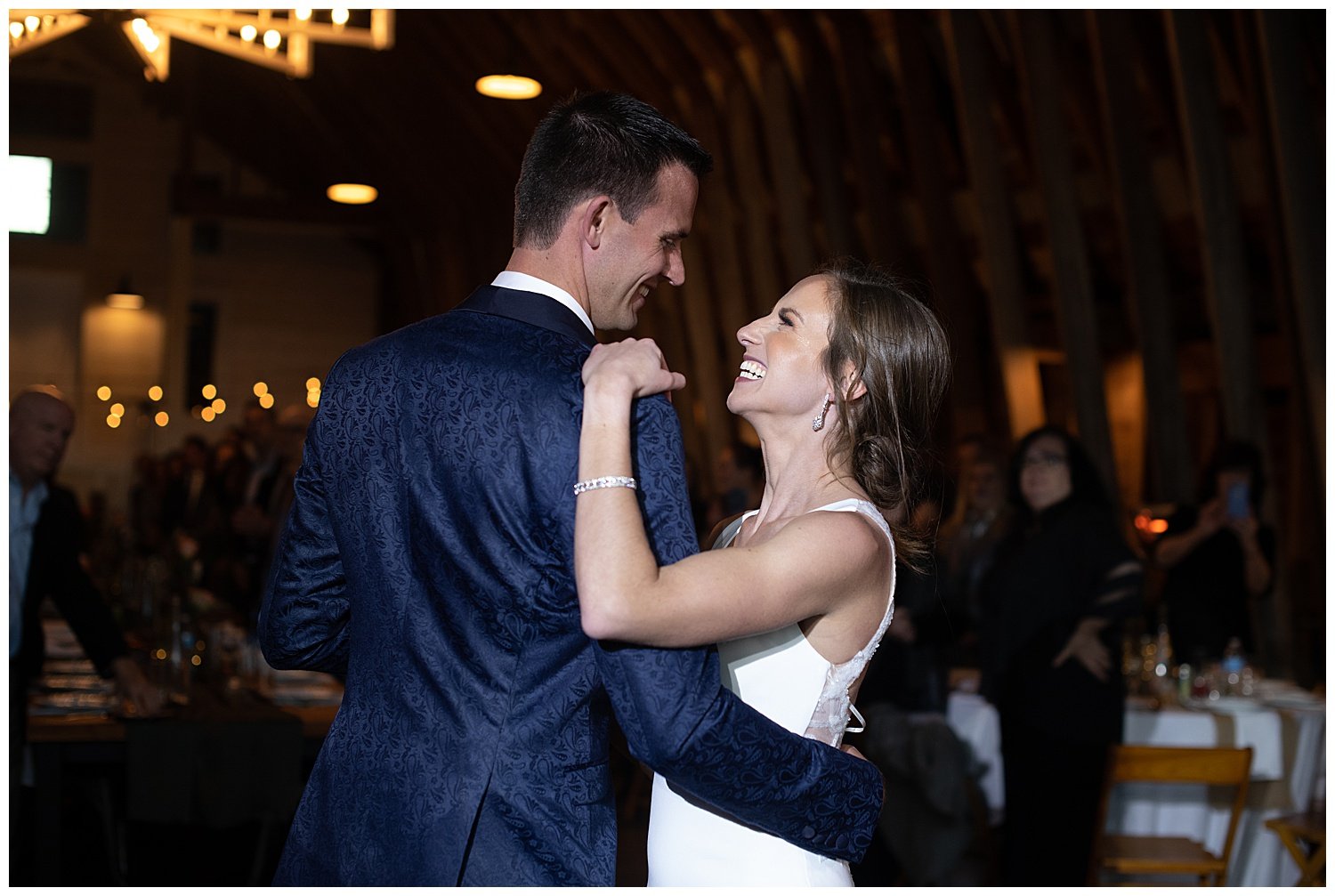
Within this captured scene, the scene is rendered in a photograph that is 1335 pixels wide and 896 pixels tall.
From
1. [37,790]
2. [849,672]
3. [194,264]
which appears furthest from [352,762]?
[194,264]

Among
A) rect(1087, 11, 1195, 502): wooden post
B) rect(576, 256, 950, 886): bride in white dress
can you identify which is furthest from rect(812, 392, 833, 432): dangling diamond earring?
rect(1087, 11, 1195, 502): wooden post

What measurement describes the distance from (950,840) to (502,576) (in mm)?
3351

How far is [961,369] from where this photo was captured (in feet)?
29.3

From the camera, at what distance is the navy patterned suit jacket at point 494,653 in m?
1.51

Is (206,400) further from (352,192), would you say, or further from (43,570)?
(43,570)

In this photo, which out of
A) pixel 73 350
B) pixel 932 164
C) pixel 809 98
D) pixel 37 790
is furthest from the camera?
pixel 73 350

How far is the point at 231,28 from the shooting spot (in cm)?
667

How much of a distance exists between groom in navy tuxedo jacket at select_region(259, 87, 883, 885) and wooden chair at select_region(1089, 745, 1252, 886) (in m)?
2.61

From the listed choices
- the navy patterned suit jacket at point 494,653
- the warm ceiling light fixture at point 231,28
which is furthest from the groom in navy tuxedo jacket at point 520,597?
the warm ceiling light fixture at point 231,28

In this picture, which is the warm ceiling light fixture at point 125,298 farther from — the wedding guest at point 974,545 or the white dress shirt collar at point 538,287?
the white dress shirt collar at point 538,287

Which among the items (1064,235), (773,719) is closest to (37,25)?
(1064,235)

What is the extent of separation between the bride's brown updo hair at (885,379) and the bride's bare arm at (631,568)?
377 mm

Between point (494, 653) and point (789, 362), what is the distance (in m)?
0.58

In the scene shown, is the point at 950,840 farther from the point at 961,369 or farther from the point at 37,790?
the point at 961,369
